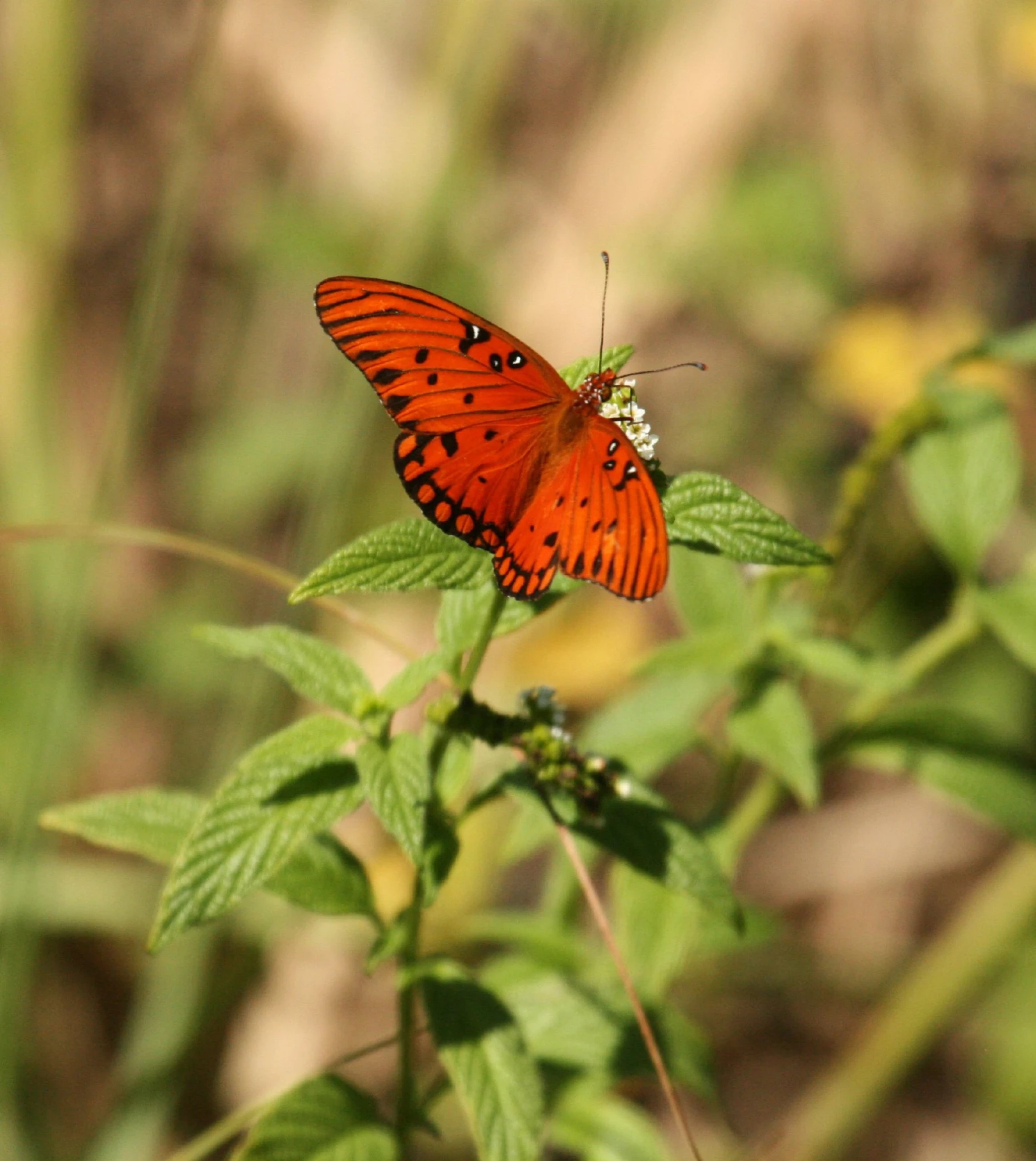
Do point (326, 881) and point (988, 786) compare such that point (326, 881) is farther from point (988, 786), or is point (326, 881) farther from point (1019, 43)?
point (1019, 43)

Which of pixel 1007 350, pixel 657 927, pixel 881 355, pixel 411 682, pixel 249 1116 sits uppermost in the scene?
pixel 881 355

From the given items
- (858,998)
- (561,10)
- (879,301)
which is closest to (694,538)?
(858,998)

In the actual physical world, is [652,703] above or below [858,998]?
above

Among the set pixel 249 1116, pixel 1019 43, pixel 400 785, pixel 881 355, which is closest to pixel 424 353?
pixel 400 785

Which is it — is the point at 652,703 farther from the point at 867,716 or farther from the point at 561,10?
the point at 561,10

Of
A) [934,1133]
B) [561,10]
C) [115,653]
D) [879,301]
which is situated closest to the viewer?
[934,1133]

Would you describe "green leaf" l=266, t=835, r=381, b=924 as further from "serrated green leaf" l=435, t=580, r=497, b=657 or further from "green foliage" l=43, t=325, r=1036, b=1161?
"serrated green leaf" l=435, t=580, r=497, b=657

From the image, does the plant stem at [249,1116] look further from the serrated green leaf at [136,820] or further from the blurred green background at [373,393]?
the blurred green background at [373,393]
